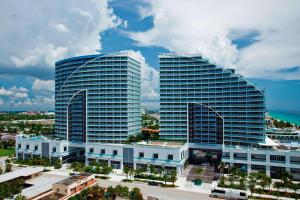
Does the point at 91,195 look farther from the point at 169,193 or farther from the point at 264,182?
the point at 264,182

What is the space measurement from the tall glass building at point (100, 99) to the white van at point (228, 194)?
153ft

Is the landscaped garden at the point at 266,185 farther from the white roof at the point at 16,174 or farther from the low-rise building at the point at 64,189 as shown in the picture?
the white roof at the point at 16,174

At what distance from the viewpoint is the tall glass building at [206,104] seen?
9200 centimetres

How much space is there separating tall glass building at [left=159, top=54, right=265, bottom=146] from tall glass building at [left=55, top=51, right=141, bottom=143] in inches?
516

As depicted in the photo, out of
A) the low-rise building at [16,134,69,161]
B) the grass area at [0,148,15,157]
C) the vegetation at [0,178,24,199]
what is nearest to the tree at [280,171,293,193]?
the vegetation at [0,178,24,199]

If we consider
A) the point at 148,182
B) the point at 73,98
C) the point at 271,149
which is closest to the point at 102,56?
the point at 73,98

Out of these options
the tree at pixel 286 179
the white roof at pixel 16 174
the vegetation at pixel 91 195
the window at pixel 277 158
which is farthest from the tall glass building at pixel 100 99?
the tree at pixel 286 179

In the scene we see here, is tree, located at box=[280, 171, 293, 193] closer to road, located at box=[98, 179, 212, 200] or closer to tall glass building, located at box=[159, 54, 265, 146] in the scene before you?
tall glass building, located at box=[159, 54, 265, 146]

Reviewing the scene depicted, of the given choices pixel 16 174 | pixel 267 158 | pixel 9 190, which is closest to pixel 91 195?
pixel 9 190

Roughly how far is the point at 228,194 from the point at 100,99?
6101 centimetres

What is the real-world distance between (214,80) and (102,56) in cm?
4444

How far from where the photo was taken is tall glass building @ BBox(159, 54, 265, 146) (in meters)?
92.0

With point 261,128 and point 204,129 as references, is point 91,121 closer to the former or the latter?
point 204,129

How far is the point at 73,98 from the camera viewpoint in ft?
361
